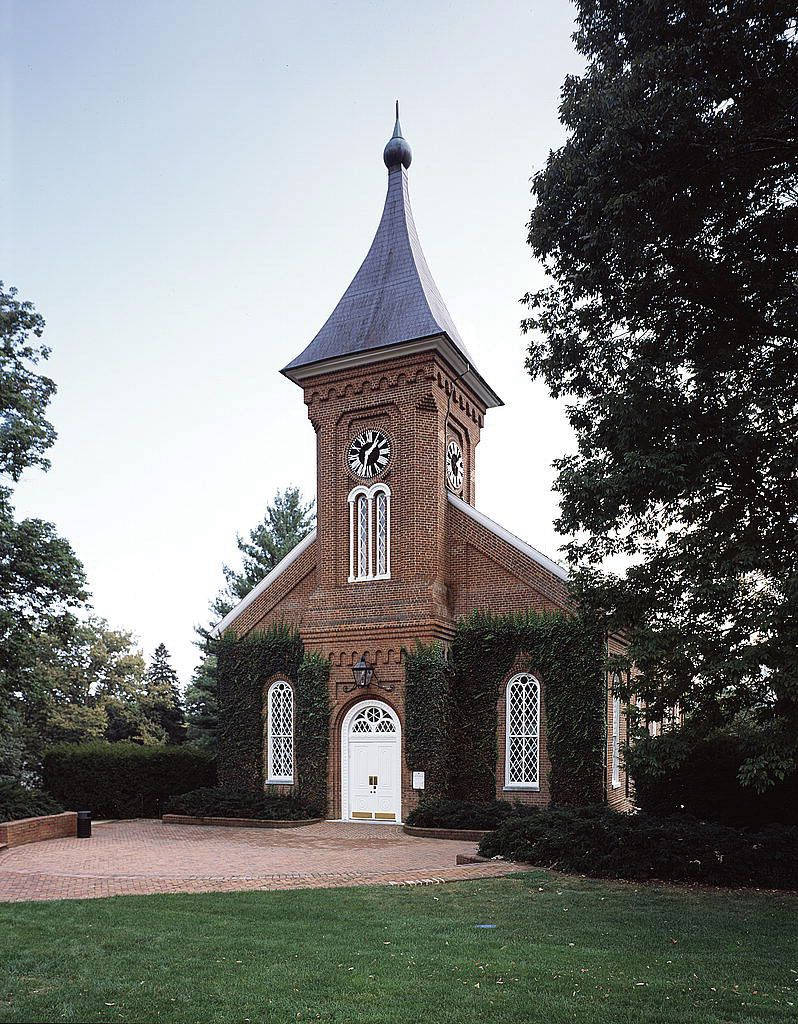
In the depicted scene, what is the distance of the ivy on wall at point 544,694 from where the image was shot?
17.8m

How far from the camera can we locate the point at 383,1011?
568 centimetres

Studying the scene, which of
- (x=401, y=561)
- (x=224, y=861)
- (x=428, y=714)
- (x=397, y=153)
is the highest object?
(x=397, y=153)

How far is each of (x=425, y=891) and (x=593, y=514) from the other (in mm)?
5286

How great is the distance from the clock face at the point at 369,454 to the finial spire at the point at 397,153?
8571 millimetres

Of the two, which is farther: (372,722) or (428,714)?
(372,722)

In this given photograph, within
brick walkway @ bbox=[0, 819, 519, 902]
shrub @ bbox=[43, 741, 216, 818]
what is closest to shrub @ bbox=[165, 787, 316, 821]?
brick walkway @ bbox=[0, 819, 519, 902]

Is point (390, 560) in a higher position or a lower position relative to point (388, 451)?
lower

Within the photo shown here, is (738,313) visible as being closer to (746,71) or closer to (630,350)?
(630,350)

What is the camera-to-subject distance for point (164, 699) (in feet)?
130

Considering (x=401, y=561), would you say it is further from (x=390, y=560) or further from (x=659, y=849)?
(x=659, y=849)

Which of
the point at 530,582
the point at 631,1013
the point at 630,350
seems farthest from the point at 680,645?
the point at 530,582

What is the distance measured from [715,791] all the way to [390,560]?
8978 mm

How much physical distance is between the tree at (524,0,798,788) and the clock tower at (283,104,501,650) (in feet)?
26.3

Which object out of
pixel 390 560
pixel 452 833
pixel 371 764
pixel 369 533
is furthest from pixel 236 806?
pixel 369 533
